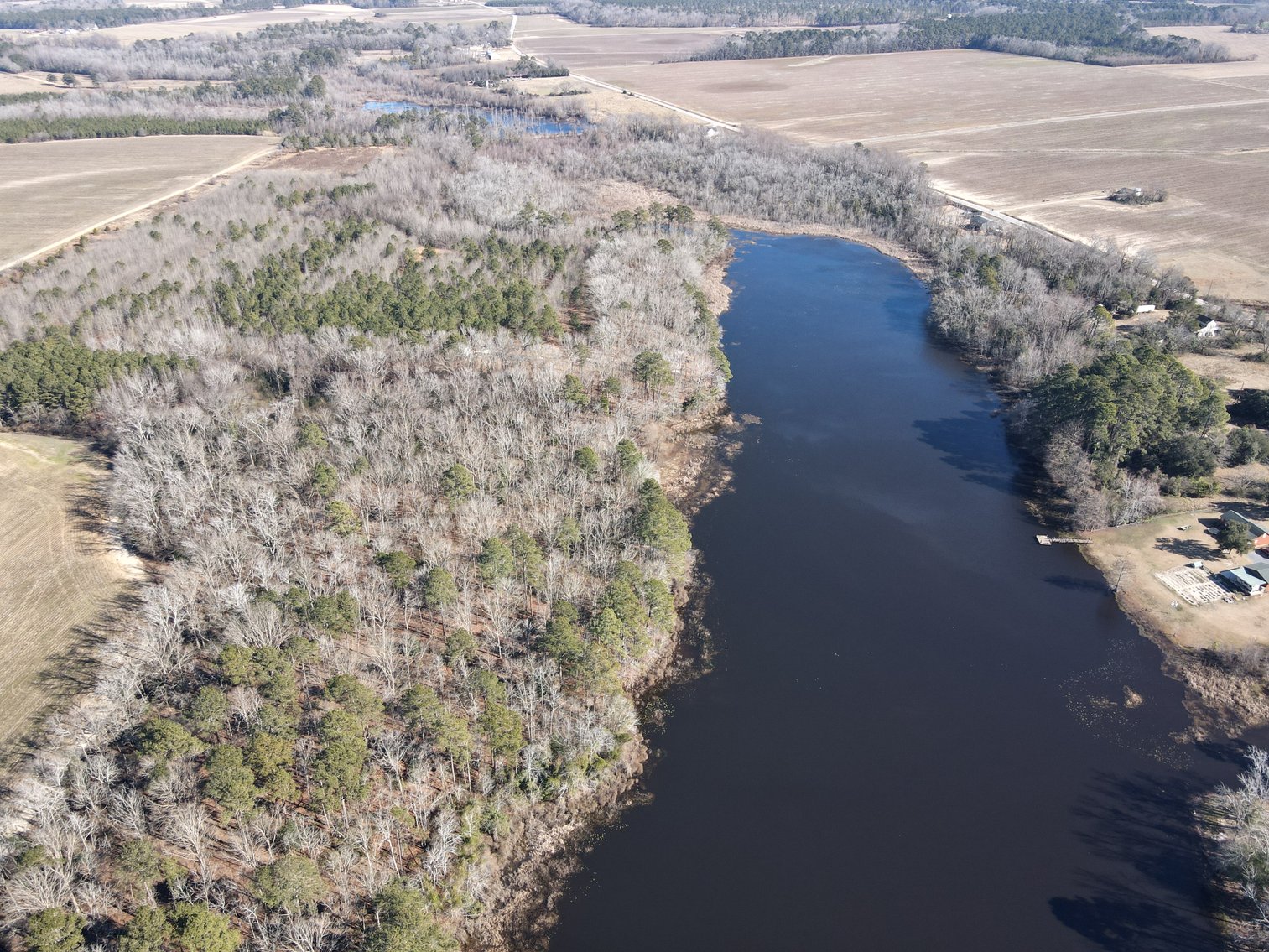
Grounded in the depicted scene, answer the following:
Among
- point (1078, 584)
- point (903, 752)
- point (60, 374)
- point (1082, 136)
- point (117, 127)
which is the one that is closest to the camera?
point (903, 752)

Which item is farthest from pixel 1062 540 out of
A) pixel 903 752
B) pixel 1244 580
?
pixel 903 752

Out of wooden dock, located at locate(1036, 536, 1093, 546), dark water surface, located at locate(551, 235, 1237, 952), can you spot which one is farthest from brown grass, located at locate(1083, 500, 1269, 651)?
dark water surface, located at locate(551, 235, 1237, 952)

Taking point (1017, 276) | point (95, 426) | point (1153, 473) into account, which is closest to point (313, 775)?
point (95, 426)

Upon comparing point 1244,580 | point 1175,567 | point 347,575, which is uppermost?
point 347,575

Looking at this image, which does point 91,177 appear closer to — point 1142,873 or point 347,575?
point 347,575

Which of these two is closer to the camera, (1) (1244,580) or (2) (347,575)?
(2) (347,575)

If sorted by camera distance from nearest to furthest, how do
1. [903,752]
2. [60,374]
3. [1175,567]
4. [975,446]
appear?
[903,752] < [1175,567] < [60,374] < [975,446]
